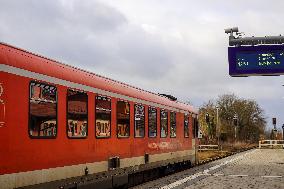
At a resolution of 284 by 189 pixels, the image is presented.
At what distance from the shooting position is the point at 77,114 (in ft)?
36.7

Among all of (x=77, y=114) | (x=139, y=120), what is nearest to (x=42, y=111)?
(x=77, y=114)

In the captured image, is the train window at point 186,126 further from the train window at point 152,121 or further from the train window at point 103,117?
the train window at point 103,117

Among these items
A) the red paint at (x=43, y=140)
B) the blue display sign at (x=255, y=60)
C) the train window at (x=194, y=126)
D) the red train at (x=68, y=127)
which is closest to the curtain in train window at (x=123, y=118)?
the red train at (x=68, y=127)

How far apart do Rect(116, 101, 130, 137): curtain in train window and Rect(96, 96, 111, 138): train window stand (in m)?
0.68

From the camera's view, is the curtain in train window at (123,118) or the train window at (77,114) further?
the curtain in train window at (123,118)

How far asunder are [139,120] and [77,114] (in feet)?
15.2

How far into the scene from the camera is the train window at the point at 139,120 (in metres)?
15.4

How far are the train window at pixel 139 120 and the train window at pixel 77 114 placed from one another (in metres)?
3.90

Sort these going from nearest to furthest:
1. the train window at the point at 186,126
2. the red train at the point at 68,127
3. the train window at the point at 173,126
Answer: the red train at the point at 68,127
the train window at the point at 173,126
the train window at the point at 186,126

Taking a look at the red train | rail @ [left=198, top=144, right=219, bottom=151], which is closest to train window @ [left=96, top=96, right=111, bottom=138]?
the red train

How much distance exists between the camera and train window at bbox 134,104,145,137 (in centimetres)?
1538

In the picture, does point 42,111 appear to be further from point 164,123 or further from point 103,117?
point 164,123

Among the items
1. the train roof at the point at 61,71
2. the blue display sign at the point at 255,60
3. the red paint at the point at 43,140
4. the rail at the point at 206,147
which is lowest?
the rail at the point at 206,147

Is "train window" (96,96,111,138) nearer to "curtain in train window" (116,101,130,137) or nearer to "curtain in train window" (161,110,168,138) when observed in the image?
"curtain in train window" (116,101,130,137)
